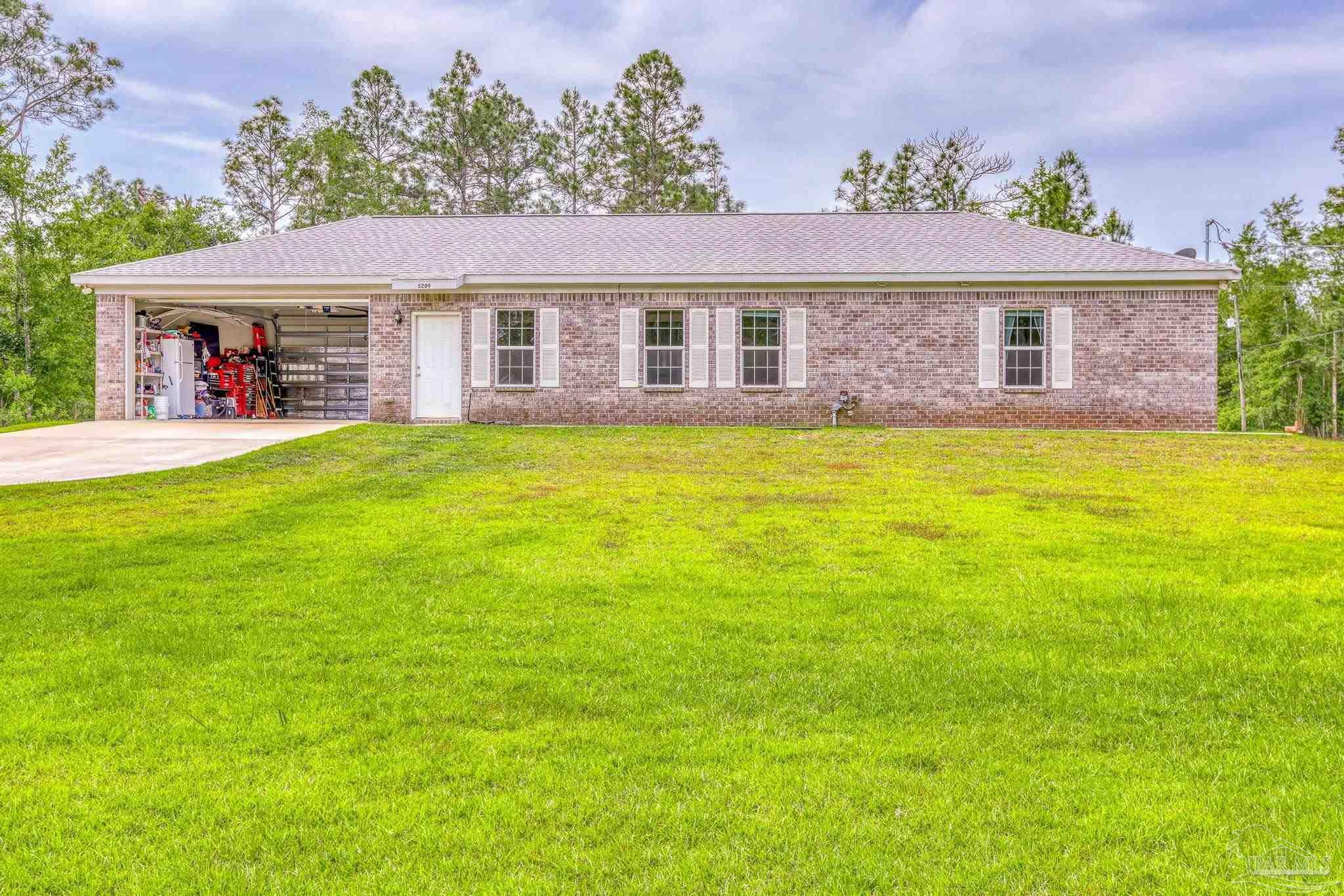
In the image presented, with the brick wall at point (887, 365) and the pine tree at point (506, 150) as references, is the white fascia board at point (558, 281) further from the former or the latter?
the pine tree at point (506, 150)

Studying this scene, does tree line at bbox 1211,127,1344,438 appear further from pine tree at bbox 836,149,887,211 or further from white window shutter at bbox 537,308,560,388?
white window shutter at bbox 537,308,560,388

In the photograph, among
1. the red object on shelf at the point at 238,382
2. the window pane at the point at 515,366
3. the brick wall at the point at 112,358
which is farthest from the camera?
the red object on shelf at the point at 238,382

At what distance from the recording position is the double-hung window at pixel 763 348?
50.3 ft

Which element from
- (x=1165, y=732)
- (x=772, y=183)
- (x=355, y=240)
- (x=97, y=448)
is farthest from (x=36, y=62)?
(x=1165, y=732)

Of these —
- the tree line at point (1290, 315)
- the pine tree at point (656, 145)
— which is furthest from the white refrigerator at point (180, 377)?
the tree line at point (1290, 315)

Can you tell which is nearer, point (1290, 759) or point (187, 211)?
point (1290, 759)

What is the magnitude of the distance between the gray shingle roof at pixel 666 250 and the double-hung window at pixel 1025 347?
92 cm

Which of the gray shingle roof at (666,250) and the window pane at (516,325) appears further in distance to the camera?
the window pane at (516,325)

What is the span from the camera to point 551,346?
15.5 metres

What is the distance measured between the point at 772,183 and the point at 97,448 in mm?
28406

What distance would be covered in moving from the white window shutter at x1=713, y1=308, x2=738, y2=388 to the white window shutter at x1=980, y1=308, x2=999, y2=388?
4644mm

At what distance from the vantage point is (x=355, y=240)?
59.6 ft

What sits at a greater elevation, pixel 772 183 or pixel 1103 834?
pixel 772 183

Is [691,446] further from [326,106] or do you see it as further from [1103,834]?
[326,106]
